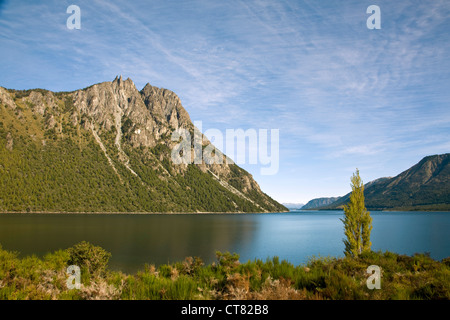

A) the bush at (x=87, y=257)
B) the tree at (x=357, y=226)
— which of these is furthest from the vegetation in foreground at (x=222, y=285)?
the tree at (x=357, y=226)

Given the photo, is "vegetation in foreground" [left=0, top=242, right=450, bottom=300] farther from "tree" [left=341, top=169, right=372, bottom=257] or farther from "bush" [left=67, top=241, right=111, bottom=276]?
"tree" [left=341, top=169, right=372, bottom=257]

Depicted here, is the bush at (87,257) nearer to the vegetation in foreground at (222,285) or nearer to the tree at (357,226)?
the vegetation in foreground at (222,285)

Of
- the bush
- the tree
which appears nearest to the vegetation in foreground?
the bush

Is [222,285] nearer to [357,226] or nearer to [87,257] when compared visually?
[87,257]

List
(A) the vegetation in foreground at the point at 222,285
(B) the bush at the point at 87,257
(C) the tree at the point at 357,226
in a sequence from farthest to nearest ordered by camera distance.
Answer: (C) the tree at the point at 357,226
(B) the bush at the point at 87,257
(A) the vegetation in foreground at the point at 222,285

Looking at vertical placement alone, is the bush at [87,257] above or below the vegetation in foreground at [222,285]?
below

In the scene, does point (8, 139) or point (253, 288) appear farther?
point (8, 139)

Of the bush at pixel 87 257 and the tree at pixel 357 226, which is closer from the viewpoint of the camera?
the bush at pixel 87 257
